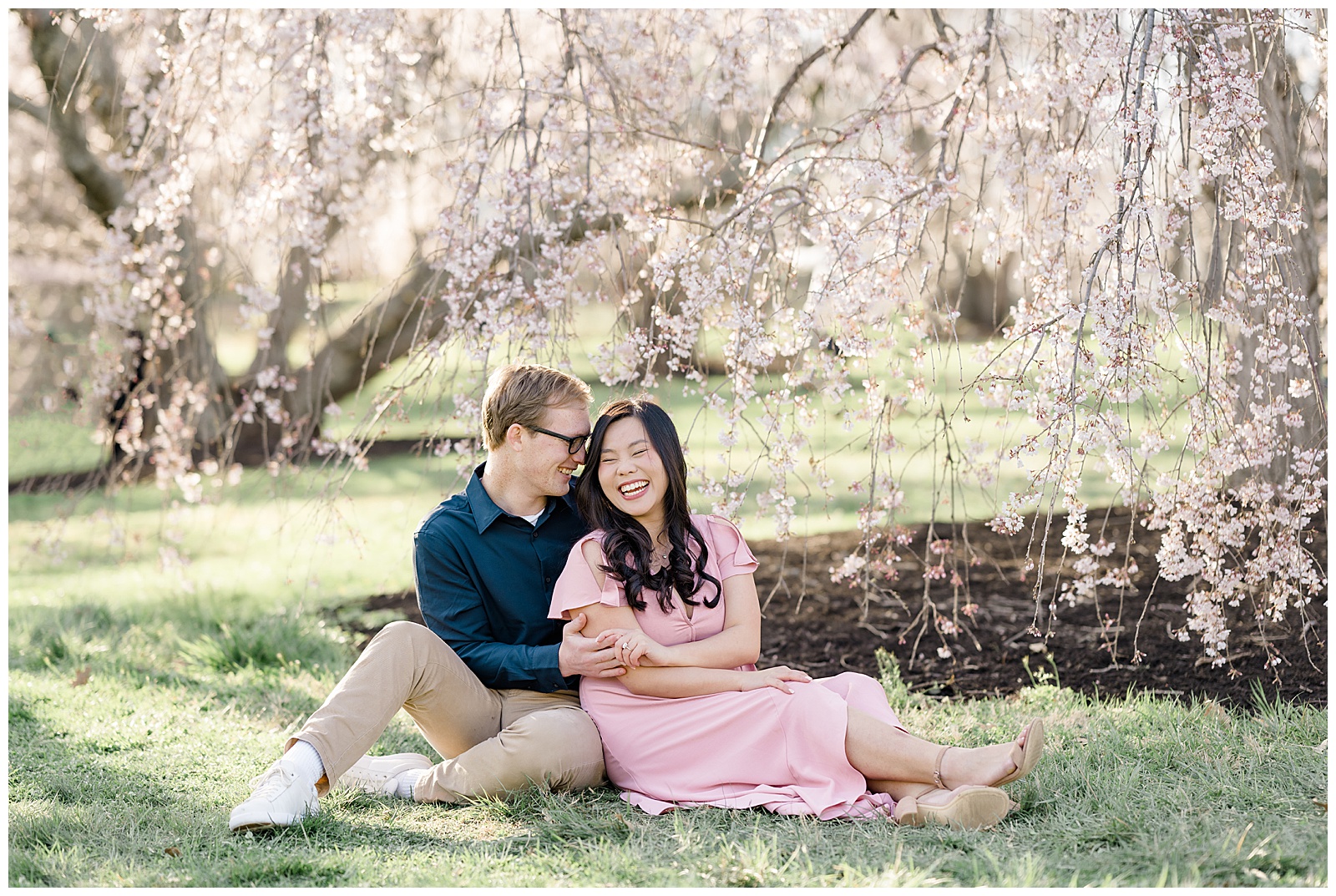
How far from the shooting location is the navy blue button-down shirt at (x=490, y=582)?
2.70 meters

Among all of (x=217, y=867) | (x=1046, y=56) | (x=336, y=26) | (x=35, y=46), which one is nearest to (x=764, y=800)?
(x=217, y=867)

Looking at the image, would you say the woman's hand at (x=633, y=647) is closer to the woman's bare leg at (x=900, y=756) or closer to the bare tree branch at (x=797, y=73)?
the woman's bare leg at (x=900, y=756)

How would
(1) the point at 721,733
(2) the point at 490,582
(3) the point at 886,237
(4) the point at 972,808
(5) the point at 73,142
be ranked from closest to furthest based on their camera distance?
(4) the point at 972,808
(1) the point at 721,733
(2) the point at 490,582
(3) the point at 886,237
(5) the point at 73,142

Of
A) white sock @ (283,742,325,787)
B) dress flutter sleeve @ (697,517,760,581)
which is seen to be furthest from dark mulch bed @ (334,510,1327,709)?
white sock @ (283,742,325,787)

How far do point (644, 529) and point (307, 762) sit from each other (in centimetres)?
87

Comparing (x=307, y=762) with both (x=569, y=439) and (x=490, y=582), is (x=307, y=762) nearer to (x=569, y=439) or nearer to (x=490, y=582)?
(x=490, y=582)

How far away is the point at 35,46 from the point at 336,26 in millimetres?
2621

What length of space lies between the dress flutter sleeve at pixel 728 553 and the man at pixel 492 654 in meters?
0.34

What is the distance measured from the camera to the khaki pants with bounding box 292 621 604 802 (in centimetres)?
244

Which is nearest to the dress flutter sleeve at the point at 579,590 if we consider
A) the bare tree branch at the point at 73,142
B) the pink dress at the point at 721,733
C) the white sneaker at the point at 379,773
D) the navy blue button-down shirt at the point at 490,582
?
the pink dress at the point at 721,733

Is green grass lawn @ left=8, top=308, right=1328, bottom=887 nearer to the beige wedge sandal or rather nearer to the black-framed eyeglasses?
the beige wedge sandal

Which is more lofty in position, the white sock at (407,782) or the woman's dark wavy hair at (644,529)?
the woman's dark wavy hair at (644,529)

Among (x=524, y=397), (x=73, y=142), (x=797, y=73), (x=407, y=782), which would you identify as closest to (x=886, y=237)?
(x=797, y=73)

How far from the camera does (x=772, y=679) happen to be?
2.48 metres
